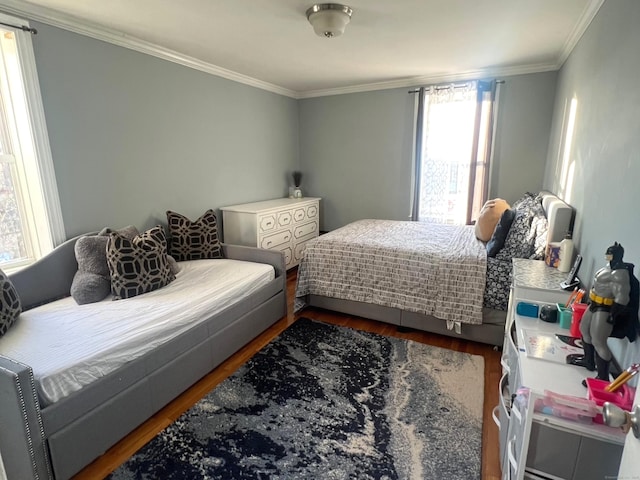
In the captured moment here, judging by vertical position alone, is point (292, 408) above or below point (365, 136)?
below

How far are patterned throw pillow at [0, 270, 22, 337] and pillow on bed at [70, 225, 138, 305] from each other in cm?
35

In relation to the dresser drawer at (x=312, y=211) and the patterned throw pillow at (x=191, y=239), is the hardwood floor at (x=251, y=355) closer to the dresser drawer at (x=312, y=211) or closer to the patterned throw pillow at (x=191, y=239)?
the patterned throw pillow at (x=191, y=239)

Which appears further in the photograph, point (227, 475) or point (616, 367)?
→ point (227, 475)

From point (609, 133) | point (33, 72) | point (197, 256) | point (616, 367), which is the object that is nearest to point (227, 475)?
point (616, 367)

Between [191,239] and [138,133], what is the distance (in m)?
1.01

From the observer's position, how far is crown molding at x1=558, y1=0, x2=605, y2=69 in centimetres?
209

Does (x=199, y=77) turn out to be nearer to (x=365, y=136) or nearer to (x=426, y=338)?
(x=365, y=136)

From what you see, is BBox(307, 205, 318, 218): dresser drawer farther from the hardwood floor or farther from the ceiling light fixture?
the ceiling light fixture

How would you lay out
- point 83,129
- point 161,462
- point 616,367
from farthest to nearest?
point 83,129, point 161,462, point 616,367

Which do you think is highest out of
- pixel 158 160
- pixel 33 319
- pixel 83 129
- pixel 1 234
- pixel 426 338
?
pixel 83 129

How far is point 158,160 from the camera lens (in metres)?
3.08

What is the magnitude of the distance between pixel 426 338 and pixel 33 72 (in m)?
3.39

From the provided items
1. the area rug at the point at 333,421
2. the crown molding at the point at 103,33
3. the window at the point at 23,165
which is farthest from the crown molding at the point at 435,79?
the window at the point at 23,165

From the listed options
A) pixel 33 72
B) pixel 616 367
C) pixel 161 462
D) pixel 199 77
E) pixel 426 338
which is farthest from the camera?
pixel 199 77
